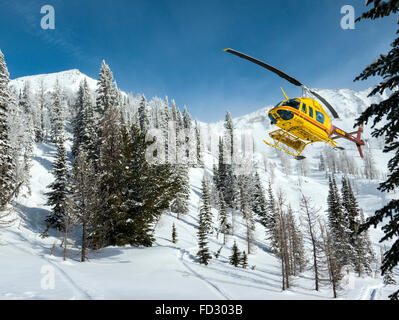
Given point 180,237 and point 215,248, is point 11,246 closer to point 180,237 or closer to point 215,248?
point 180,237

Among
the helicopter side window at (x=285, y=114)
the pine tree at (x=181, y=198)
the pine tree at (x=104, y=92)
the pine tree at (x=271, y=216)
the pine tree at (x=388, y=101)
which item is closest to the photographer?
the pine tree at (x=388, y=101)

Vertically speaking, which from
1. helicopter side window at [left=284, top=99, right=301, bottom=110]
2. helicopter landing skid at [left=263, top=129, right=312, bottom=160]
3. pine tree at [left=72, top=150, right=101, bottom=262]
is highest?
helicopter side window at [left=284, top=99, right=301, bottom=110]

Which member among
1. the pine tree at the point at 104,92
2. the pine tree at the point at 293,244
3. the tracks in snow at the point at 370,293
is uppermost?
the pine tree at the point at 104,92

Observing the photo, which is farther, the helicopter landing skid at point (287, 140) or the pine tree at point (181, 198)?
the pine tree at point (181, 198)

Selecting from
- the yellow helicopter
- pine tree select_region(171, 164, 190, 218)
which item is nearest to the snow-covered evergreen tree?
pine tree select_region(171, 164, 190, 218)

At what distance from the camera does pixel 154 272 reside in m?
15.3

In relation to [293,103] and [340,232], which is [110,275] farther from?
[340,232]

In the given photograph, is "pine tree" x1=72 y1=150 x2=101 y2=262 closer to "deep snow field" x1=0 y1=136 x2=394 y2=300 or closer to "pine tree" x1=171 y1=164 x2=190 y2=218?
"deep snow field" x1=0 y1=136 x2=394 y2=300

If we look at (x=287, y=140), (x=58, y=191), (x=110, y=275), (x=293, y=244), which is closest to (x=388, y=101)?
(x=287, y=140)

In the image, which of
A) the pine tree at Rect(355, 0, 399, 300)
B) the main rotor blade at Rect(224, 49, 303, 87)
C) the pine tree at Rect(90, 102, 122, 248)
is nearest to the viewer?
the pine tree at Rect(355, 0, 399, 300)

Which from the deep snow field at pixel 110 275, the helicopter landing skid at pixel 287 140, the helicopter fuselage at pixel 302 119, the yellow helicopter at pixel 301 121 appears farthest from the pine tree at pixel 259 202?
Result: the helicopter fuselage at pixel 302 119

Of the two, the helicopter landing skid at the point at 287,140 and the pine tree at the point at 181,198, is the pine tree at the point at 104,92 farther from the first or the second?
the helicopter landing skid at the point at 287,140
